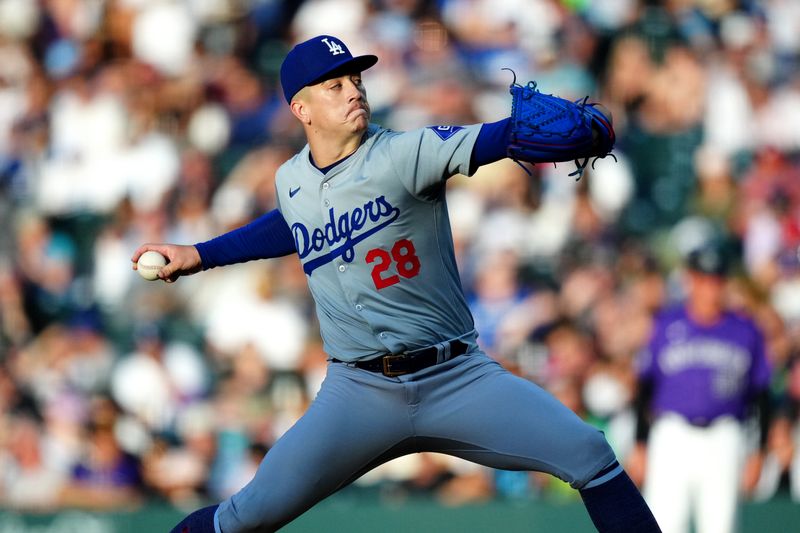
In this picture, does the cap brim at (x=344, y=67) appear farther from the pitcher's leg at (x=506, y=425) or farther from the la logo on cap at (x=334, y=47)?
the pitcher's leg at (x=506, y=425)

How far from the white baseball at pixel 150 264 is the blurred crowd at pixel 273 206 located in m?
4.16

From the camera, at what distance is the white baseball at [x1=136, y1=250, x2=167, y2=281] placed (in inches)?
177

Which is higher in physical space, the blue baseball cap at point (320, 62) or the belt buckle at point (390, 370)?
the blue baseball cap at point (320, 62)

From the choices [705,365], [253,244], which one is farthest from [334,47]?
[705,365]

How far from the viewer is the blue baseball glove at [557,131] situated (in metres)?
3.71

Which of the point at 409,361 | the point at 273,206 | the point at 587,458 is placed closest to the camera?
the point at 587,458

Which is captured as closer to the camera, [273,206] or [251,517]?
[251,517]

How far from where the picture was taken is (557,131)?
371 cm

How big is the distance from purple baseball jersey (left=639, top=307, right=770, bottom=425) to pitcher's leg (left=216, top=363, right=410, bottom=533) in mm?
3623

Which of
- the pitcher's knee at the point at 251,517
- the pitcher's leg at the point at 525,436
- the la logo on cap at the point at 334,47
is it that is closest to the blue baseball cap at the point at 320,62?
the la logo on cap at the point at 334,47

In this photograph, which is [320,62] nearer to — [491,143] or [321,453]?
[491,143]

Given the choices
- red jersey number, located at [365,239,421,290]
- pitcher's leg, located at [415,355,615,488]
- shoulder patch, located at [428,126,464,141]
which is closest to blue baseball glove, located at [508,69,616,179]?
shoulder patch, located at [428,126,464,141]

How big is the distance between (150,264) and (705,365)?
4049 millimetres

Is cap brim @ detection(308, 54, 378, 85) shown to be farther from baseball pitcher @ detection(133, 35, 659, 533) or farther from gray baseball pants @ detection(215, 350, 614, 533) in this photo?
gray baseball pants @ detection(215, 350, 614, 533)
